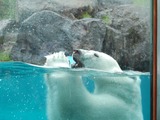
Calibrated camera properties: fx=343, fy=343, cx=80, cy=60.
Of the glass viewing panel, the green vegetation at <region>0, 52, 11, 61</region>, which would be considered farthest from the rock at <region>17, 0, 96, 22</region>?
the green vegetation at <region>0, 52, 11, 61</region>

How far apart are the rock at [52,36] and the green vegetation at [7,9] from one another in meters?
0.06

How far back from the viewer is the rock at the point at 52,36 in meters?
1.33

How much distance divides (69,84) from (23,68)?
194mm

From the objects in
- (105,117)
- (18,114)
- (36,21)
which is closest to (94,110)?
(105,117)

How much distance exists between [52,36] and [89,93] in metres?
0.27

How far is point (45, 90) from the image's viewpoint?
1.34 metres

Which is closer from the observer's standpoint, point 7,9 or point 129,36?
point 7,9

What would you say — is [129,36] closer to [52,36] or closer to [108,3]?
[108,3]

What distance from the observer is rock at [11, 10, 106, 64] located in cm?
133

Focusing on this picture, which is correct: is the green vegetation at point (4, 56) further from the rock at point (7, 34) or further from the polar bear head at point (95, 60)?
the polar bear head at point (95, 60)

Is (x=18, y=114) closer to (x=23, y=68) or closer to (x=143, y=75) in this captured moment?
(x=23, y=68)

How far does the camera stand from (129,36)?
142 centimetres

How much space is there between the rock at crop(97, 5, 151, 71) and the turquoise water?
28cm

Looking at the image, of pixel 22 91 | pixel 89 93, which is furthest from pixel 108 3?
pixel 22 91
